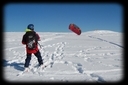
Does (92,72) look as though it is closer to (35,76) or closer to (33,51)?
(35,76)

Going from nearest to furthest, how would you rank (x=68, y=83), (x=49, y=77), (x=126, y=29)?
1. (x=68, y=83)
2. (x=49, y=77)
3. (x=126, y=29)

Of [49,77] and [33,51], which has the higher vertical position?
[33,51]

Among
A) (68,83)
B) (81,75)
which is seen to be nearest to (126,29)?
(81,75)

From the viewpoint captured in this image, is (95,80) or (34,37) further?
(34,37)

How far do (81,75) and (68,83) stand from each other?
93 centimetres

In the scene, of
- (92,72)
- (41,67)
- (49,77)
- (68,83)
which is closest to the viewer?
(68,83)

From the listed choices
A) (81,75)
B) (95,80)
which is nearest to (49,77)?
(81,75)

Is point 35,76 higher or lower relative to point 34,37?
lower

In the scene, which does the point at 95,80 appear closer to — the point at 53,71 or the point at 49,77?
the point at 49,77

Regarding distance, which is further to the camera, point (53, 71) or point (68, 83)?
point (53, 71)

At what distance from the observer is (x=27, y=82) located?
20.4 feet

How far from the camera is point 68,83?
5867 millimetres

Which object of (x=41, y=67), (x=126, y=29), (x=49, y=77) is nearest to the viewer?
(x=49, y=77)

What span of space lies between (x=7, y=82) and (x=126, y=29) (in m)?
10.3
